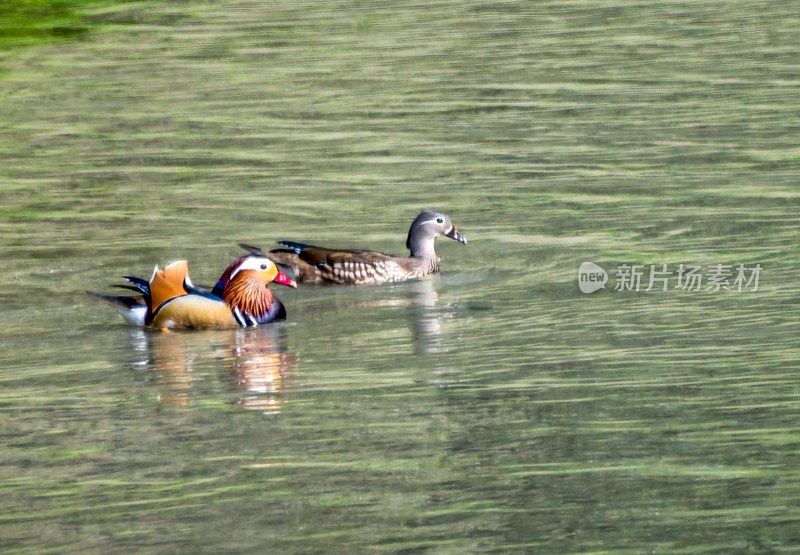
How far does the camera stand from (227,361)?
1046cm

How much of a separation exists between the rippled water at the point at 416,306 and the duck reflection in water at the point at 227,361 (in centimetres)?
4

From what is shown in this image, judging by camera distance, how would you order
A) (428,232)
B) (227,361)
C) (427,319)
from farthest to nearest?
(428,232)
(427,319)
(227,361)

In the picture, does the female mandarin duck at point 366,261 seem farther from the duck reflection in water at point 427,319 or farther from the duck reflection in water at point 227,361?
the duck reflection in water at point 227,361

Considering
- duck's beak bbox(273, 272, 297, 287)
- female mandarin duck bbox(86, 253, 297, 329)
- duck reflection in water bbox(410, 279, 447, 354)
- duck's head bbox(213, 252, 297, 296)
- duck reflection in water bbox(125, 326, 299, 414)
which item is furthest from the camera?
duck's beak bbox(273, 272, 297, 287)

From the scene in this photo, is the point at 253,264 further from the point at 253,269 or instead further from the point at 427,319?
the point at 427,319

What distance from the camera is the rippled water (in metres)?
7.29

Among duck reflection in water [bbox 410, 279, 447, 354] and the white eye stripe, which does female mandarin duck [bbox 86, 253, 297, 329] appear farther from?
duck reflection in water [bbox 410, 279, 447, 354]

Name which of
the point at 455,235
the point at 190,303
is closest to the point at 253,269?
the point at 190,303

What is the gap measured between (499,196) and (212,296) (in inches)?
178

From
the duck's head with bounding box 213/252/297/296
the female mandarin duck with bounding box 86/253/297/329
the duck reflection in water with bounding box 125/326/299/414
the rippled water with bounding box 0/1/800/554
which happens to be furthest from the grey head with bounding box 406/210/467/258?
the duck reflection in water with bounding box 125/326/299/414

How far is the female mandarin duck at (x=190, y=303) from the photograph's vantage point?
11672 mm

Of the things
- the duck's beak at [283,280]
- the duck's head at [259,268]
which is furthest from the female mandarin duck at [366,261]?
the duck's head at [259,268]

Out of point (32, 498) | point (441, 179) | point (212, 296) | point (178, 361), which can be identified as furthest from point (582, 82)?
point (32, 498)

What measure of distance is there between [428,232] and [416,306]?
163 cm
